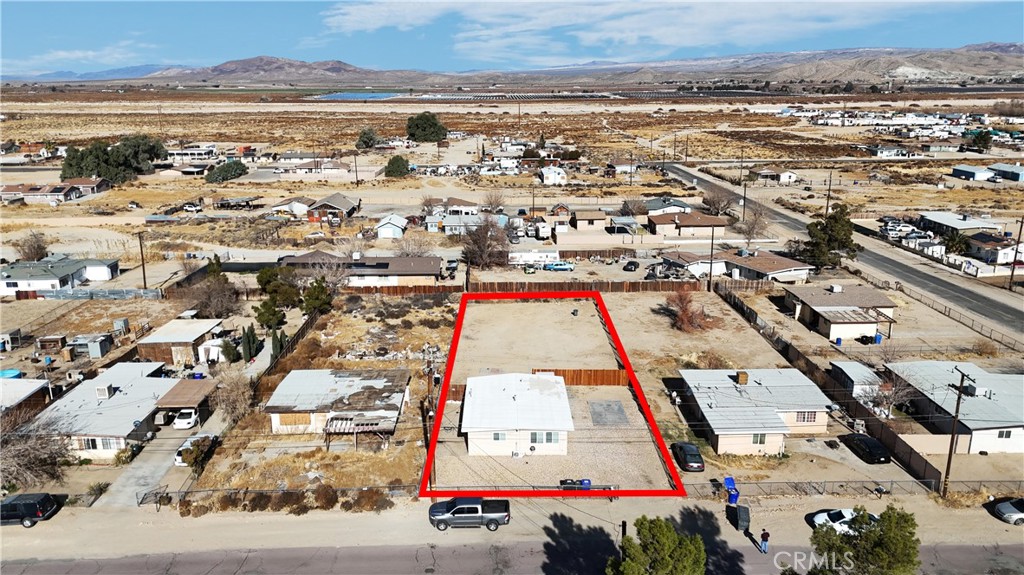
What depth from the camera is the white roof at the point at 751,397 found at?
2519cm

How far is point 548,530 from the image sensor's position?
2061cm

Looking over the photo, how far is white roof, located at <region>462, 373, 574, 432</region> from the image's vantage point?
2469 cm

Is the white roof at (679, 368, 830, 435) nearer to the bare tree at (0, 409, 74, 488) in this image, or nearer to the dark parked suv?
the dark parked suv

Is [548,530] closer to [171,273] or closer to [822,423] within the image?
[822,423]

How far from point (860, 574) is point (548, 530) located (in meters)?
8.99

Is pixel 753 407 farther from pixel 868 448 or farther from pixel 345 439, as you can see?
pixel 345 439

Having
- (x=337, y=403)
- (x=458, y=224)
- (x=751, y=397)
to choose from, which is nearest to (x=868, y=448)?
(x=751, y=397)

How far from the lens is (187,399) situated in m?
27.5

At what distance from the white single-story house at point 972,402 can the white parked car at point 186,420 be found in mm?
30067

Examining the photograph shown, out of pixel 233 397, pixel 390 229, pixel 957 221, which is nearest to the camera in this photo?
pixel 233 397

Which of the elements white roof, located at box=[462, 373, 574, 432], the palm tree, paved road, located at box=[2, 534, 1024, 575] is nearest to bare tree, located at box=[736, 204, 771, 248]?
the palm tree

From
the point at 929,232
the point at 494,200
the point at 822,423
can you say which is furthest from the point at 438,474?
the point at 929,232

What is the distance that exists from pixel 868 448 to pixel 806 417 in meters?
2.55

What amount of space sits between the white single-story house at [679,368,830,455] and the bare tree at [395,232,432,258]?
84.1 feet
